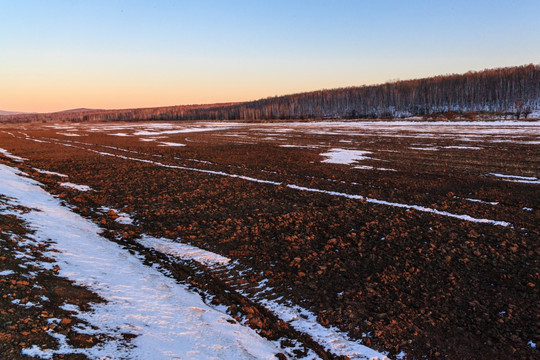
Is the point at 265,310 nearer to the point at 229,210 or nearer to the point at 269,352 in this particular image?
the point at 269,352

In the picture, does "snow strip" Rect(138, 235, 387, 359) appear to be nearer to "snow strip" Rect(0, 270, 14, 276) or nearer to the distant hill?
"snow strip" Rect(0, 270, 14, 276)

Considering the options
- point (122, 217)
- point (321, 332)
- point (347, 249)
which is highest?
point (122, 217)

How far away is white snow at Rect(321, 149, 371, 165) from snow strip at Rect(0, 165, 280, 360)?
1567 centimetres

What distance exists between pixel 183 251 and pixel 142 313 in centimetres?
263

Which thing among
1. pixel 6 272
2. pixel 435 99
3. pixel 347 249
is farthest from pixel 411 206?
pixel 435 99

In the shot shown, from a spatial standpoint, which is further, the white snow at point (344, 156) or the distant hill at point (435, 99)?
the distant hill at point (435, 99)

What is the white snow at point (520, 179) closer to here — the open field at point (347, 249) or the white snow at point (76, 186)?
the open field at point (347, 249)

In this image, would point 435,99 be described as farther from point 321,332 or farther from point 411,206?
point 321,332

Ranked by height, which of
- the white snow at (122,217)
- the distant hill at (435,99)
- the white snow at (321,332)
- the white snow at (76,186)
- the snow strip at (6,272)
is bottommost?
the white snow at (321,332)

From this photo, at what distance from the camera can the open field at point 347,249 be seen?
469cm

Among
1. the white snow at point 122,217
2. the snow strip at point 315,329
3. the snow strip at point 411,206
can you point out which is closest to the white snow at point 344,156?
the snow strip at point 411,206

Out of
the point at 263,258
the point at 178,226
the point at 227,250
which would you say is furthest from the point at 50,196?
the point at 263,258

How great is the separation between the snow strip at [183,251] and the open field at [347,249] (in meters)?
0.04

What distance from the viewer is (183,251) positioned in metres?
7.43
